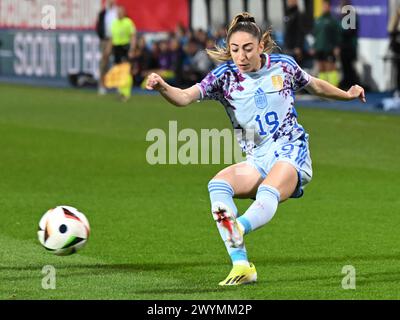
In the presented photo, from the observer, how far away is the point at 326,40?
29.5 metres

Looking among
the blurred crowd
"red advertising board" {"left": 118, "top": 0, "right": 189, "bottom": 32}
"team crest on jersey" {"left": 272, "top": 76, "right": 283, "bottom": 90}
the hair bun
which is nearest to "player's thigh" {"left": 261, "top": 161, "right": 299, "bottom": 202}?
"team crest on jersey" {"left": 272, "top": 76, "right": 283, "bottom": 90}

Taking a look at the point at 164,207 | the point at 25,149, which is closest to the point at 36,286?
the point at 164,207

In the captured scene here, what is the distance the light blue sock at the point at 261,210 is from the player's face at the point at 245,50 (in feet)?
2.97

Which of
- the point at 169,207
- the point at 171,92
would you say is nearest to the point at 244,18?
the point at 171,92

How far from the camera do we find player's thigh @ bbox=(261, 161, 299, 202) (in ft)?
30.5

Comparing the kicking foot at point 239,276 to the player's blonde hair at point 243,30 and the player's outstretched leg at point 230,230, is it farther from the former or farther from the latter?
the player's blonde hair at point 243,30

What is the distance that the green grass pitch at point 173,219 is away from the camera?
364 inches

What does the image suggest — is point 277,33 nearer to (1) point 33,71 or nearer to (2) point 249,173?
(1) point 33,71

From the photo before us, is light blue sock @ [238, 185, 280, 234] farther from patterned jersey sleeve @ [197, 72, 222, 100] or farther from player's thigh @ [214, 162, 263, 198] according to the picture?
patterned jersey sleeve @ [197, 72, 222, 100]

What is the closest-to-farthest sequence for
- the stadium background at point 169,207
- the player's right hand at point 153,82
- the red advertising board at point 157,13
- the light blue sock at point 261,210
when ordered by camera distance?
the player's right hand at point 153,82, the light blue sock at point 261,210, the stadium background at point 169,207, the red advertising board at point 157,13

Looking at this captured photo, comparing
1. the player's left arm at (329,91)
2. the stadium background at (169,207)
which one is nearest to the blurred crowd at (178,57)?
the stadium background at (169,207)

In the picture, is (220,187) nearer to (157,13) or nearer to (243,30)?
(243,30)

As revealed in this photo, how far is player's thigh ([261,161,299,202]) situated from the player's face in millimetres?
742

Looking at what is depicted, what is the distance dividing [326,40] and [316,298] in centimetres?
2131
